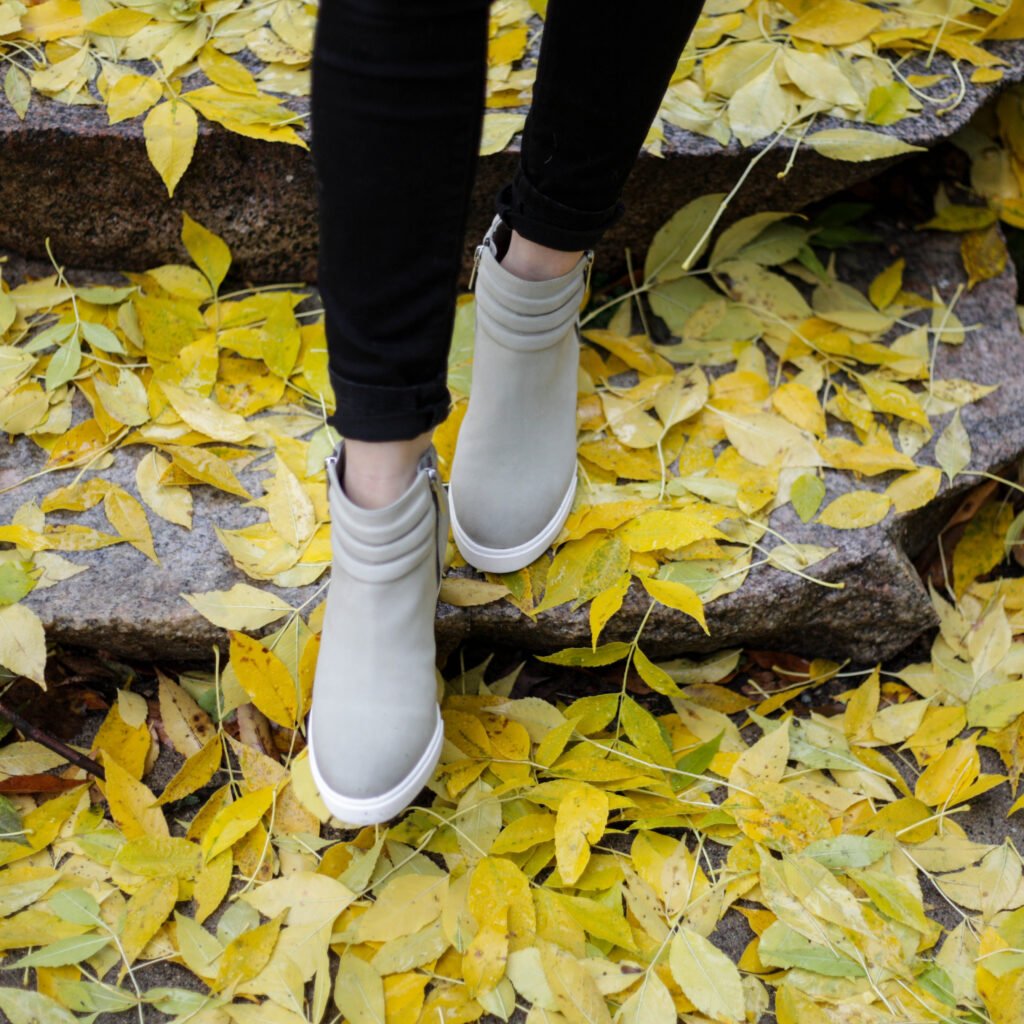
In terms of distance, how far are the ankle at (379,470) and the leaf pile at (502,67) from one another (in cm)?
54

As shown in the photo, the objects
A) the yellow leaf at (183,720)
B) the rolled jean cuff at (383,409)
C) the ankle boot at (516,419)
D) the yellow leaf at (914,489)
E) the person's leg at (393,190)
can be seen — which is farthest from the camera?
the yellow leaf at (914,489)

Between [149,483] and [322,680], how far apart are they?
0.35m

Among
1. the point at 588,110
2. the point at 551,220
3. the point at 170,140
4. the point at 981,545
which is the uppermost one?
the point at 588,110

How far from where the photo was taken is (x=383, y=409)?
2.17 feet

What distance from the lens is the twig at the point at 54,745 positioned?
3.03 feet

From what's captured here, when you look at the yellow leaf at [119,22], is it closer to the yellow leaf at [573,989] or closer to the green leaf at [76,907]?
the green leaf at [76,907]

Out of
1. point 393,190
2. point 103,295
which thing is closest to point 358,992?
point 393,190

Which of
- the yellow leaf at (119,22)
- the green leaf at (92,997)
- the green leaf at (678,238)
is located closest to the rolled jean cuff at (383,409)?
the green leaf at (92,997)

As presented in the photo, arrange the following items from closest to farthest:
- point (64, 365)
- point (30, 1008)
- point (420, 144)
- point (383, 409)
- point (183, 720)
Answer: point (420, 144) < point (383, 409) < point (30, 1008) < point (183, 720) < point (64, 365)

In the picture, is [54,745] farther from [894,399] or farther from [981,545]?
[981,545]

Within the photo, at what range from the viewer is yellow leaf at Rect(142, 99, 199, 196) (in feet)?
3.55

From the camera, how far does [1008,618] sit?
1167 millimetres

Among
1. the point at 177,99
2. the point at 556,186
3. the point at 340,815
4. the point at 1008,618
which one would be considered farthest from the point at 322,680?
the point at 1008,618

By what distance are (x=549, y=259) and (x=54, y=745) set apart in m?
0.68
